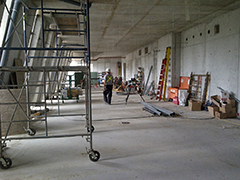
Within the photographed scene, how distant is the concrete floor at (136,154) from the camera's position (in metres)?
2.72

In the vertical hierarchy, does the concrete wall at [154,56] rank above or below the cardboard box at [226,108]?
above

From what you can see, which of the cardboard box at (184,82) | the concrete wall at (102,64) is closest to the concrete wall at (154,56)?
the cardboard box at (184,82)

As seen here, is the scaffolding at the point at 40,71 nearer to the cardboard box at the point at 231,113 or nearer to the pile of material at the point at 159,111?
the pile of material at the point at 159,111

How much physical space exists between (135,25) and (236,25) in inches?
162

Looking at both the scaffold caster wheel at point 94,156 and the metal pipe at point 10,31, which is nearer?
the scaffold caster wheel at point 94,156

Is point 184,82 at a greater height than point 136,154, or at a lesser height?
greater

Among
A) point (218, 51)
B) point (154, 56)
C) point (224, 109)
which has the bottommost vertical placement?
point (224, 109)

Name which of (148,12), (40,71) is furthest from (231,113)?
(40,71)

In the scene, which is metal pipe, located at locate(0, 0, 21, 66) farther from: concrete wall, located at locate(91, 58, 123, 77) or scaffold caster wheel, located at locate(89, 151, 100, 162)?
concrete wall, located at locate(91, 58, 123, 77)

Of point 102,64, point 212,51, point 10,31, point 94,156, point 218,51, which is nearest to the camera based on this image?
point 94,156

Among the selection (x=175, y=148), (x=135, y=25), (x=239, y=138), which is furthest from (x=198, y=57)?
(x=175, y=148)

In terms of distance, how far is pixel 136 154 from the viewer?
3365 millimetres

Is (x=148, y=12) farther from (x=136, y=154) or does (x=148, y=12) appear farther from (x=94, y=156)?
(x=94, y=156)

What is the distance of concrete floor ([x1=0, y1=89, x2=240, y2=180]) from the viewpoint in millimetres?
2721
